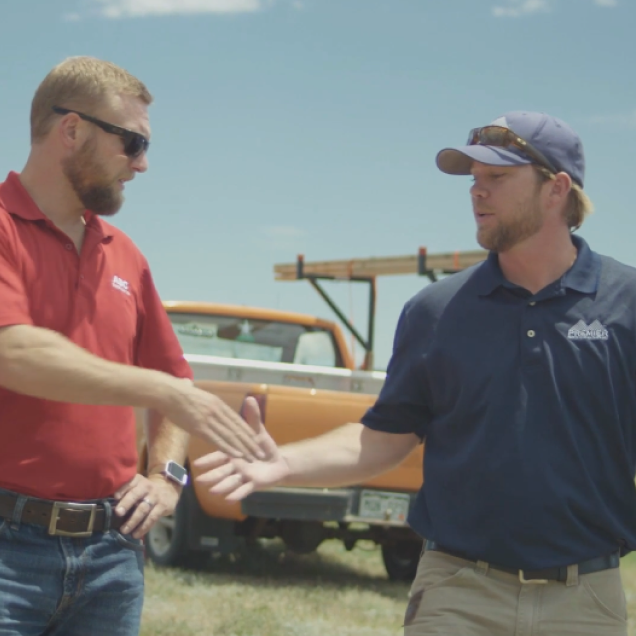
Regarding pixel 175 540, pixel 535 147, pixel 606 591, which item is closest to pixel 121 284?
pixel 535 147

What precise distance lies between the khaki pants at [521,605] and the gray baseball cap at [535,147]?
124 cm

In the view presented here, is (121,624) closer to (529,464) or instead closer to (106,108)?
(529,464)

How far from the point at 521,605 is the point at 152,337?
1432mm

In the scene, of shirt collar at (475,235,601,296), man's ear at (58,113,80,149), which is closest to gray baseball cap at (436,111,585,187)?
shirt collar at (475,235,601,296)

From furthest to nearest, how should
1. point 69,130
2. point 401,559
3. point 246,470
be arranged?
point 401,559 < point 69,130 < point 246,470

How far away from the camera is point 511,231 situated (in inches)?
142

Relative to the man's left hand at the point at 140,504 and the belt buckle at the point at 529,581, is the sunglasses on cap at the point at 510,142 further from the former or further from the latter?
the man's left hand at the point at 140,504

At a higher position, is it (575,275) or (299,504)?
(575,275)

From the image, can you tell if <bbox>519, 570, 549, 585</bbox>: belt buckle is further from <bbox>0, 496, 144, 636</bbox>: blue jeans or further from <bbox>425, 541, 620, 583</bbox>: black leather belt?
<bbox>0, 496, 144, 636</bbox>: blue jeans

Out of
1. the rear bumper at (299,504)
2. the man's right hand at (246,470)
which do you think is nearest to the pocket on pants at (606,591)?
the man's right hand at (246,470)

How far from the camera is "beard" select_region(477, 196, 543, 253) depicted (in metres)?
3.59

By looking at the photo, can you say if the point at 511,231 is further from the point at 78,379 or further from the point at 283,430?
the point at 283,430

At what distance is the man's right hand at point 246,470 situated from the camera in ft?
11.0

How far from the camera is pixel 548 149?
3672mm
